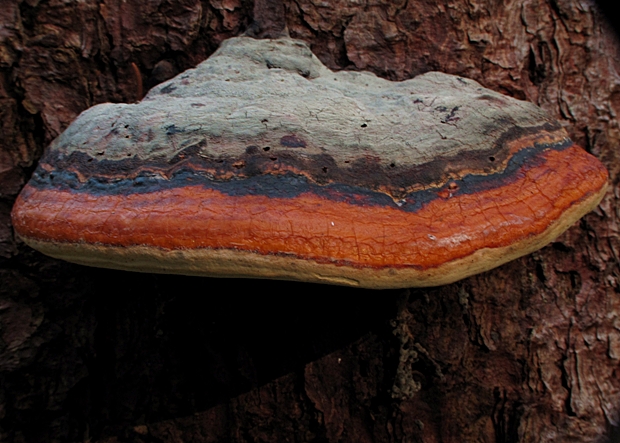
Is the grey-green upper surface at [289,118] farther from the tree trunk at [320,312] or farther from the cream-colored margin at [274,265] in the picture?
the tree trunk at [320,312]

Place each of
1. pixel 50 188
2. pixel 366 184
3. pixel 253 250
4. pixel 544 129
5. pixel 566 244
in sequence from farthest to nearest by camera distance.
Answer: pixel 566 244, pixel 544 129, pixel 50 188, pixel 366 184, pixel 253 250

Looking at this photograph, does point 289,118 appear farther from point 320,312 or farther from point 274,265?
point 320,312

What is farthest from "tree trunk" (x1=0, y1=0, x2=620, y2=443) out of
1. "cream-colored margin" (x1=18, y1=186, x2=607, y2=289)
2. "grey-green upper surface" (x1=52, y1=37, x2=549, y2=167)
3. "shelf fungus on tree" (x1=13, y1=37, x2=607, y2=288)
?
"cream-colored margin" (x1=18, y1=186, x2=607, y2=289)

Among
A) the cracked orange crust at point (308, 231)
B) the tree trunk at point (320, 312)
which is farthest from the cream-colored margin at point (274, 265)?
the tree trunk at point (320, 312)

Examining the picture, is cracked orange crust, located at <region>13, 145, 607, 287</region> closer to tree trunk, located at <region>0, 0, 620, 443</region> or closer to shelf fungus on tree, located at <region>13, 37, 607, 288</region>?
shelf fungus on tree, located at <region>13, 37, 607, 288</region>

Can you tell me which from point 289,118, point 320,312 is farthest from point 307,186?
point 320,312

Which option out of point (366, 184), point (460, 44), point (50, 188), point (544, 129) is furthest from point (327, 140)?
point (460, 44)

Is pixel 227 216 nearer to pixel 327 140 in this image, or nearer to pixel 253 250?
pixel 253 250
